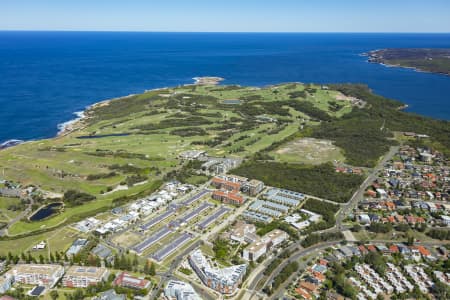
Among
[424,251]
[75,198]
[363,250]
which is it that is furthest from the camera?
[75,198]

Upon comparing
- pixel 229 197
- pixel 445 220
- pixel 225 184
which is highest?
pixel 225 184

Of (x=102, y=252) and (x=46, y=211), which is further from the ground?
(x=102, y=252)

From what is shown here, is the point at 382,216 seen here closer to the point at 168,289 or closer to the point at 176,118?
the point at 168,289

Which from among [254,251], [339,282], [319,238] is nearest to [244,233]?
[254,251]

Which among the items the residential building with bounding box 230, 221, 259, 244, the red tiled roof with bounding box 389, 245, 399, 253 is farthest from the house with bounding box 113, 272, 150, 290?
the red tiled roof with bounding box 389, 245, 399, 253

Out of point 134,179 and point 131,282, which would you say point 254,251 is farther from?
point 134,179
